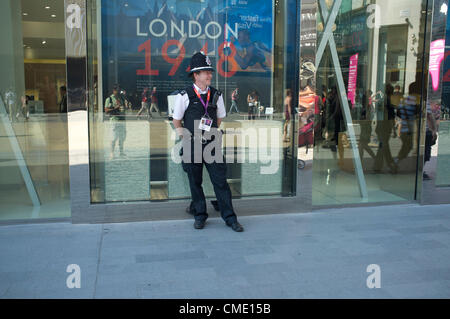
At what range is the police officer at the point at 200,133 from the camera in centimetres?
496

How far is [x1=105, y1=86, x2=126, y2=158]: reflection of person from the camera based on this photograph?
5266mm

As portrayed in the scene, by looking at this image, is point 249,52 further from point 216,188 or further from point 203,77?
point 216,188

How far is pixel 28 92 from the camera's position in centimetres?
615

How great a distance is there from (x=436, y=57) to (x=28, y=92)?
5916mm

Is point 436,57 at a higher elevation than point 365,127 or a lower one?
higher

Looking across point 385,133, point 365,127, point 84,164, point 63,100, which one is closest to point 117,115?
point 84,164

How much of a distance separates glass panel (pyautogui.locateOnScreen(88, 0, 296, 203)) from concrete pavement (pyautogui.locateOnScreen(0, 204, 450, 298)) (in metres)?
0.61

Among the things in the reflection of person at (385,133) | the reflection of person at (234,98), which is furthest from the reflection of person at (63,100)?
the reflection of person at (385,133)

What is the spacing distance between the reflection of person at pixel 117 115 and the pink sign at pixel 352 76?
3.49 metres

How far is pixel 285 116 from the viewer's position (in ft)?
19.2

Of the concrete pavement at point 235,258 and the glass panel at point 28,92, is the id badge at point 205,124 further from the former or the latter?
the glass panel at point 28,92

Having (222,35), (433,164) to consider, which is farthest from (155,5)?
(433,164)

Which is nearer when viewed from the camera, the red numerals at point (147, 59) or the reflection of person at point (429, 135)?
the red numerals at point (147, 59)

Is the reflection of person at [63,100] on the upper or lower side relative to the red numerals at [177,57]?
lower
